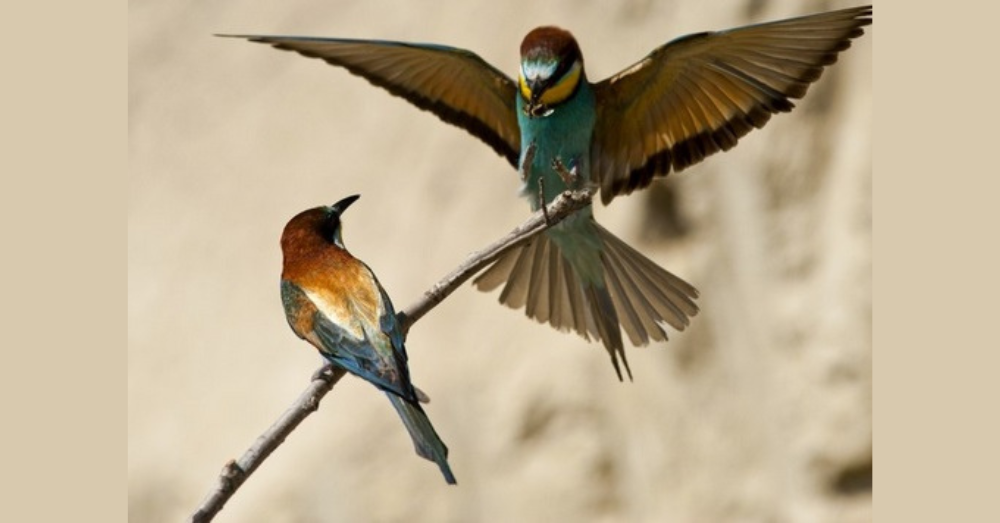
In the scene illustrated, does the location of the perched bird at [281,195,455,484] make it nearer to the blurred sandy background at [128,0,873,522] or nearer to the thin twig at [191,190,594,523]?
the thin twig at [191,190,594,523]

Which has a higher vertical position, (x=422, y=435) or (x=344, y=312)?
(x=344, y=312)

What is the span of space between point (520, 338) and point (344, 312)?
1.39 metres

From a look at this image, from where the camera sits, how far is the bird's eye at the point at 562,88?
1729mm

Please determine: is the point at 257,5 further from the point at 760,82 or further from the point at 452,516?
the point at 760,82

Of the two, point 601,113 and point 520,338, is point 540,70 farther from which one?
point 520,338

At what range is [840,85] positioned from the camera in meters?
2.80

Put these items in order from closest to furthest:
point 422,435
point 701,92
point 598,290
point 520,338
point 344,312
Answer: point 422,435 < point 344,312 < point 701,92 < point 598,290 < point 520,338

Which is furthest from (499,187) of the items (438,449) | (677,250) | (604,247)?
(438,449)

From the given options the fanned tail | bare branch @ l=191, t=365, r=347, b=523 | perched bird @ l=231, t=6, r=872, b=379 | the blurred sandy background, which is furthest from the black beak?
the blurred sandy background

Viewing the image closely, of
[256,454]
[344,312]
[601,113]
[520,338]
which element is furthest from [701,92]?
[520,338]

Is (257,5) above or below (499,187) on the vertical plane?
above

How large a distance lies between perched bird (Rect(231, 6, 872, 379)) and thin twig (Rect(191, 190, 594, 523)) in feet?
0.19

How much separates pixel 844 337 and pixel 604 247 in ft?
2.98

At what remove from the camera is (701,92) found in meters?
1.81
